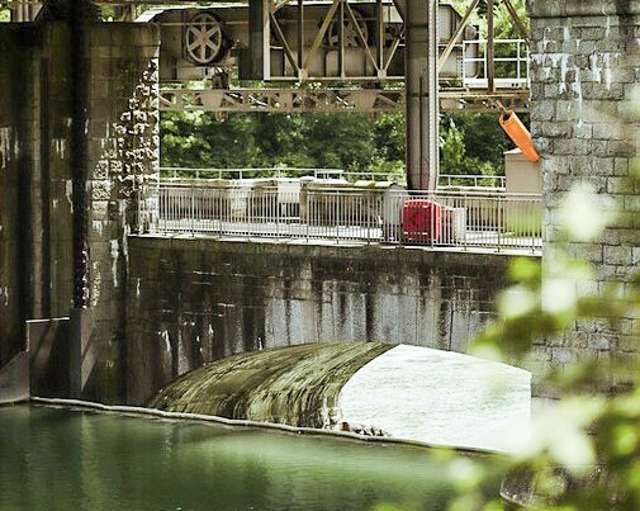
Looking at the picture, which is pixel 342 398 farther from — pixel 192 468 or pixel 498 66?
pixel 498 66

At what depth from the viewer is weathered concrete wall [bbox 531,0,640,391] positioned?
20.2 metres

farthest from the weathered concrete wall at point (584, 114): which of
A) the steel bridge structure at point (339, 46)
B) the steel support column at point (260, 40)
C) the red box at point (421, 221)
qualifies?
the steel support column at point (260, 40)

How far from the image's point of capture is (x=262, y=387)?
1198 inches

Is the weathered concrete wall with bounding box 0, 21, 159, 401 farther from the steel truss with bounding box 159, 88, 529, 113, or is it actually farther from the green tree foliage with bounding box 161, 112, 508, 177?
the green tree foliage with bounding box 161, 112, 508, 177

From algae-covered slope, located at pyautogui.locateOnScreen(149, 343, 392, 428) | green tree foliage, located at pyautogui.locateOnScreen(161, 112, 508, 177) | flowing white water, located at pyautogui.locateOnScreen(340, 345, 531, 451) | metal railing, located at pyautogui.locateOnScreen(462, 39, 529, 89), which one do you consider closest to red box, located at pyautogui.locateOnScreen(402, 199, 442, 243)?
algae-covered slope, located at pyautogui.locateOnScreen(149, 343, 392, 428)

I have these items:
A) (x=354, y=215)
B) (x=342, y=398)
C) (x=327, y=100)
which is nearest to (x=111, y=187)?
(x=354, y=215)

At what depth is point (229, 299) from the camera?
28.6 meters

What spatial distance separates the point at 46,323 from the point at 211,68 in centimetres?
577

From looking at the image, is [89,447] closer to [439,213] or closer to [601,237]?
[439,213]

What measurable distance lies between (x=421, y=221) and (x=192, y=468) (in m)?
4.50

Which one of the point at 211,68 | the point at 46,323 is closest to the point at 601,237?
the point at 46,323

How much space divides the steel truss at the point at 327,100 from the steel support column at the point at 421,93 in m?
8.28

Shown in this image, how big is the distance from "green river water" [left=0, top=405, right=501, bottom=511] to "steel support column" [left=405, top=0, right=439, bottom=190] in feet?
12.6

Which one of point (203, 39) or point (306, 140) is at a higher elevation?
point (203, 39)
